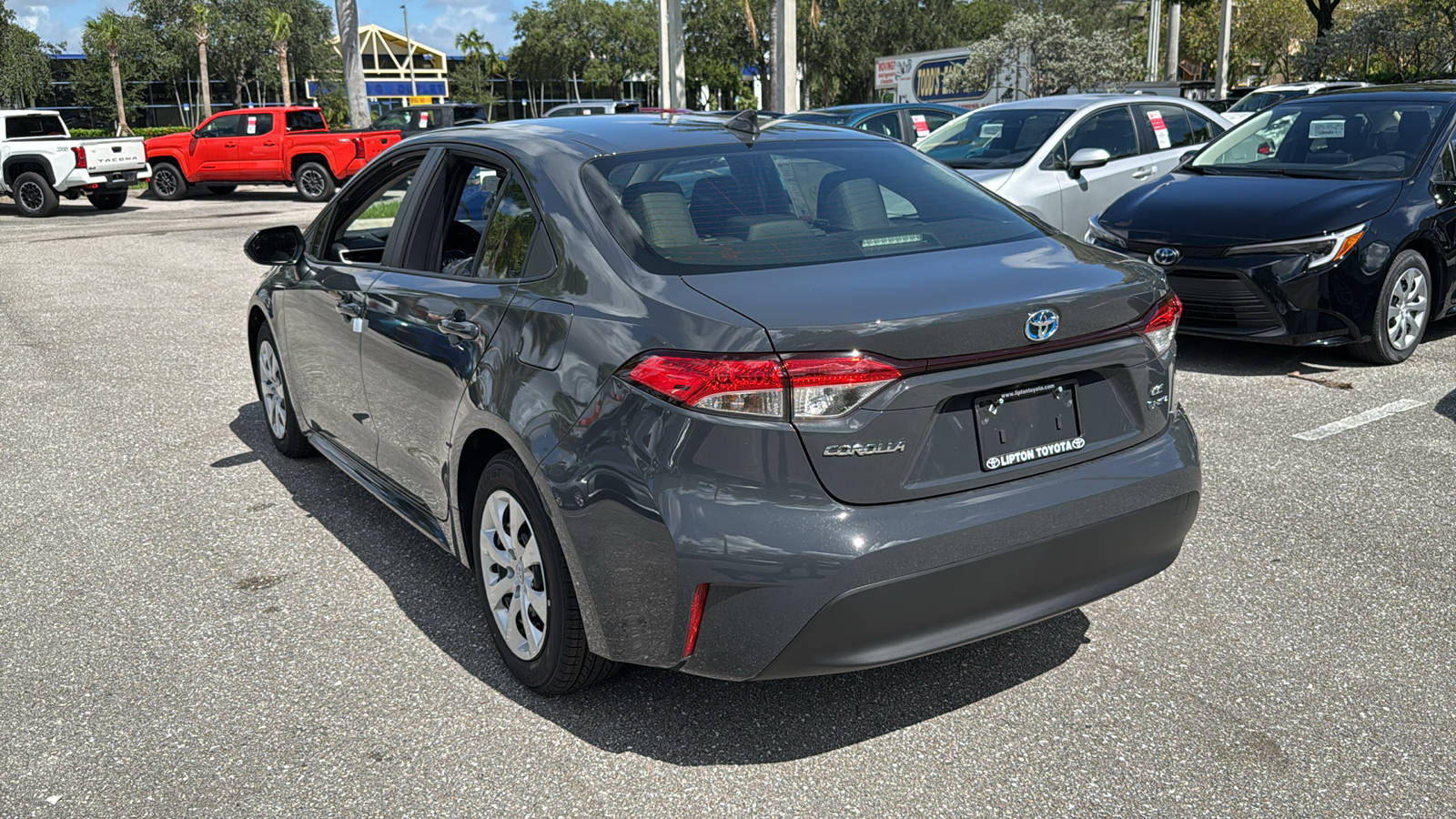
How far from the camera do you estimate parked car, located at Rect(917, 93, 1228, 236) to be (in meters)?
10.0

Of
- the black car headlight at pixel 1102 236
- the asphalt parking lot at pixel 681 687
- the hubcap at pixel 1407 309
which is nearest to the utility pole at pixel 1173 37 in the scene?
the black car headlight at pixel 1102 236

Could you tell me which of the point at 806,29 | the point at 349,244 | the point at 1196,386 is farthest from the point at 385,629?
the point at 806,29

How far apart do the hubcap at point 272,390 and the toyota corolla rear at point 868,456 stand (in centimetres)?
294

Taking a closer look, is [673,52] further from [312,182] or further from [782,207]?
[782,207]

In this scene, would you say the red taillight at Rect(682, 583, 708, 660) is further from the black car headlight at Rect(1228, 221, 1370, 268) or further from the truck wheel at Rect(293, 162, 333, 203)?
the truck wheel at Rect(293, 162, 333, 203)

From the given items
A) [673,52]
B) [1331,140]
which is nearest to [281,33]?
[673,52]

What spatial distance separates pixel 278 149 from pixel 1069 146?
16.7 m

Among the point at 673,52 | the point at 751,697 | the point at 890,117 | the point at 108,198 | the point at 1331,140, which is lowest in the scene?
the point at 751,697

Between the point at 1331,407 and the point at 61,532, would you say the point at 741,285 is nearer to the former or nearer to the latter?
the point at 61,532

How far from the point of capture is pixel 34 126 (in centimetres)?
2102

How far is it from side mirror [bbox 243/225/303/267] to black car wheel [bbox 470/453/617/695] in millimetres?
1965

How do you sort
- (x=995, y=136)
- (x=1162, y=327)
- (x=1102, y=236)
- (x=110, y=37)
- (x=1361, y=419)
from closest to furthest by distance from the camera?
(x=1162, y=327), (x=1361, y=419), (x=1102, y=236), (x=995, y=136), (x=110, y=37)

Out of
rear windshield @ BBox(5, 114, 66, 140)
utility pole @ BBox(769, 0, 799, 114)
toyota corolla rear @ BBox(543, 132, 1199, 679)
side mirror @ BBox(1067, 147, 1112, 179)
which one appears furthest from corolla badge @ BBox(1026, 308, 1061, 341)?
utility pole @ BBox(769, 0, 799, 114)

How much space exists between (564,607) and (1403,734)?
225 cm
